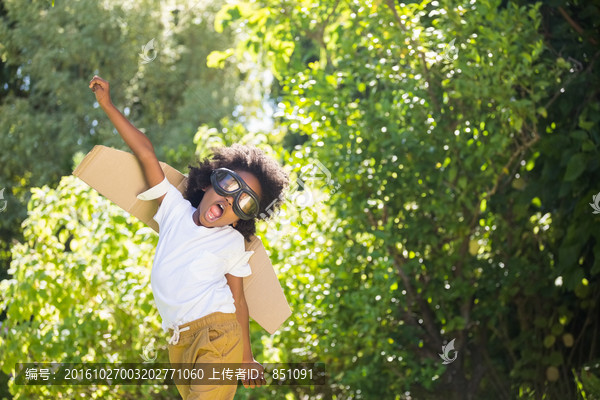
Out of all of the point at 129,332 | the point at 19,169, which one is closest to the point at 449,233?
the point at 129,332

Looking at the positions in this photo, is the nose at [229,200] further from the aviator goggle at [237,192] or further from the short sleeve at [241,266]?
the short sleeve at [241,266]

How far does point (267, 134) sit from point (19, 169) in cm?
736

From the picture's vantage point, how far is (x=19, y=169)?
35.6ft

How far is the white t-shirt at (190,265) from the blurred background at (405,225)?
52.3 inches

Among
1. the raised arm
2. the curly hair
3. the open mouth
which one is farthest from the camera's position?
the curly hair

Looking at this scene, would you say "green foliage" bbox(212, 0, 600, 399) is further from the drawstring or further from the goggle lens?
the drawstring

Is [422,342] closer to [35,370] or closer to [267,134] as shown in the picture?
[267,134]

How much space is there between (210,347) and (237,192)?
49 centimetres

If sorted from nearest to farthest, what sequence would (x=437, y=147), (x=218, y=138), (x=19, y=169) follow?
(x=437, y=147) < (x=218, y=138) < (x=19, y=169)

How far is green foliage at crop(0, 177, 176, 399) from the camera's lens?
3.99 metres

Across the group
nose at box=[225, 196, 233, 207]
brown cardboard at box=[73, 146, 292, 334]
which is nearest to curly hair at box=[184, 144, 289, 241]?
brown cardboard at box=[73, 146, 292, 334]

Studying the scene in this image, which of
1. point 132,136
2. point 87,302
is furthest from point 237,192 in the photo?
point 87,302

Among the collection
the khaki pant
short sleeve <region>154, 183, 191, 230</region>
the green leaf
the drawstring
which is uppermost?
short sleeve <region>154, 183, 191, 230</region>

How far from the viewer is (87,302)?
4.21 meters
